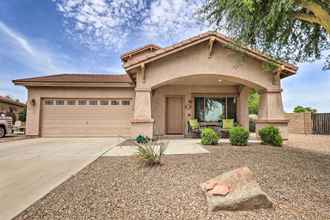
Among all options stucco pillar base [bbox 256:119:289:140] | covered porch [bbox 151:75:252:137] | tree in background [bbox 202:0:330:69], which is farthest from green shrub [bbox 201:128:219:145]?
covered porch [bbox 151:75:252:137]

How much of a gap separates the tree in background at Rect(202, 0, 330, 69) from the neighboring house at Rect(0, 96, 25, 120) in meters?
22.6

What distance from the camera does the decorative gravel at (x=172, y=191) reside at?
2.56m

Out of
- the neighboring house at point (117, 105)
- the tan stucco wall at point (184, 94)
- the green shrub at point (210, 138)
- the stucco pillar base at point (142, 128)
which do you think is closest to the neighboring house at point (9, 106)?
the neighboring house at point (117, 105)

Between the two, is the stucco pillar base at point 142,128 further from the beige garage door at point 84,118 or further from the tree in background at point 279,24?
the tree in background at point 279,24

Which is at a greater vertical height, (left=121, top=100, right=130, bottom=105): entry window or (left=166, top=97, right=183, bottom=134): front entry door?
(left=121, top=100, right=130, bottom=105): entry window

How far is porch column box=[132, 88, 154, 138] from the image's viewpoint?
31.0ft

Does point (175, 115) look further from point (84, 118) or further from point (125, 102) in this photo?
point (84, 118)

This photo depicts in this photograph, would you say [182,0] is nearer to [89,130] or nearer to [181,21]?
[181,21]

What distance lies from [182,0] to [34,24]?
12104 millimetres

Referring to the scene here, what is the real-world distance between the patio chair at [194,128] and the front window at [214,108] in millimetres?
1125

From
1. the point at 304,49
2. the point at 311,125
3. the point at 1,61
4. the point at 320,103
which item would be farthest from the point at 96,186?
the point at 320,103

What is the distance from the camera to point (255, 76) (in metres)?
9.73

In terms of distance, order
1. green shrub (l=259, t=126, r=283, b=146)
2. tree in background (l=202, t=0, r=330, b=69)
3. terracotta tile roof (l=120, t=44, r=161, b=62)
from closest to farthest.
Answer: tree in background (l=202, t=0, r=330, b=69) < green shrub (l=259, t=126, r=283, b=146) < terracotta tile roof (l=120, t=44, r=161, b=62)

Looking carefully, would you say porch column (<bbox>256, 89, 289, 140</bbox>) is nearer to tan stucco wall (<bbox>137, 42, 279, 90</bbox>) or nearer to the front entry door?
tan stucco wall (<bbox>137, 42, 279, 90</bbox>)
